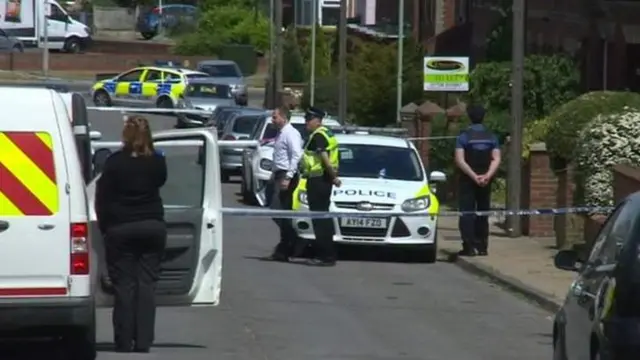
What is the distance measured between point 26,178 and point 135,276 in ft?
4.92

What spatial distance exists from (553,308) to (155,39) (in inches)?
2636

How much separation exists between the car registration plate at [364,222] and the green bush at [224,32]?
56738mm

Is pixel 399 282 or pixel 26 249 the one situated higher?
pixel 26 249

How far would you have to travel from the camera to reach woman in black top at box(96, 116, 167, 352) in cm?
1193

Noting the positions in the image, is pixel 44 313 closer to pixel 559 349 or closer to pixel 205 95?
pixel 559 349

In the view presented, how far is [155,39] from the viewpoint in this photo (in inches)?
3206

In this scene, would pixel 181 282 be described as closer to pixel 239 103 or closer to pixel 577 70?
pixel 577 70

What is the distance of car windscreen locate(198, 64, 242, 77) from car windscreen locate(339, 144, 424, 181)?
124 feet

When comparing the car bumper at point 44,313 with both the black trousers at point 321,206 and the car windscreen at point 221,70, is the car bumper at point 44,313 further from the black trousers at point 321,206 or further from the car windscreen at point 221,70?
the car windscreen at point 221,70

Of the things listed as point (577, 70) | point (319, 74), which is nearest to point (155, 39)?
point (319, 74)

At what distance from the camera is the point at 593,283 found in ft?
30.6

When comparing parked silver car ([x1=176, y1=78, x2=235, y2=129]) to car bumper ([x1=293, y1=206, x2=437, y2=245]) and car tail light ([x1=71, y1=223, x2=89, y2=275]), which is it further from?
car tail light ([x1=71, y1=223, x2=89, y2=275])

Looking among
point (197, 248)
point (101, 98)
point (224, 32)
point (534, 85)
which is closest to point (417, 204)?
point (197, 248)

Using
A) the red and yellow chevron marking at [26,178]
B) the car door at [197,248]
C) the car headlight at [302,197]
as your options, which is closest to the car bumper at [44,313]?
the red and yellow chevron marking at [26,178]
